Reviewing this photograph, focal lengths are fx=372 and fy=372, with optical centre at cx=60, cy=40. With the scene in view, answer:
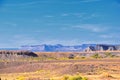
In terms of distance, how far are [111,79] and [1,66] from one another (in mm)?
55039

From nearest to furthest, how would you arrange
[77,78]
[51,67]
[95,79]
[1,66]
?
[77,78] < [95,79] < [51,67] < [1,66]

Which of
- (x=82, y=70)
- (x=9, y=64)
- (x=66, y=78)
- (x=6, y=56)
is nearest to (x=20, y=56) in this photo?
(x=6, y=56)

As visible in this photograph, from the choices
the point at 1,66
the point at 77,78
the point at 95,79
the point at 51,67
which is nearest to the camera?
the point at 77,78

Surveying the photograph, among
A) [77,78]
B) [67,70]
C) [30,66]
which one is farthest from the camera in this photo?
[30,66]

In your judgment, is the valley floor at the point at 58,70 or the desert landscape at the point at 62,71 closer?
the desert landscape at the point at 62,71

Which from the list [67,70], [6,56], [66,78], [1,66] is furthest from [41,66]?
[6,56]

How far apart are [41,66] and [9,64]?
16.7m

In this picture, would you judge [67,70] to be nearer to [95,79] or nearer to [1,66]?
[95,79]

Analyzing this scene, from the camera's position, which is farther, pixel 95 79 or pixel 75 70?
pixel 75 70

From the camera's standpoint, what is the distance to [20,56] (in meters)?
149

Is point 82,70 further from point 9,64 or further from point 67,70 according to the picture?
point 9,64

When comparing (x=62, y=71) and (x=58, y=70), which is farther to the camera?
(x=58, y=70)

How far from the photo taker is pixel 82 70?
71938 millimetres

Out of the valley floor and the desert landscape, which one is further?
the valley floor
